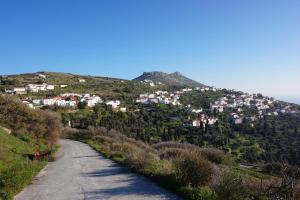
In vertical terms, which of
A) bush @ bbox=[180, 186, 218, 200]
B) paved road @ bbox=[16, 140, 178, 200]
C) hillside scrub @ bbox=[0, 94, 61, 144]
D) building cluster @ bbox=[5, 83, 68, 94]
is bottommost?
paved road @ bbox=[16, 140, 178, 200]

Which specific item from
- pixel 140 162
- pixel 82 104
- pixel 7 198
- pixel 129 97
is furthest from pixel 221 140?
pixel 7 198

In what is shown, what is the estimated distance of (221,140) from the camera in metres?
91.6

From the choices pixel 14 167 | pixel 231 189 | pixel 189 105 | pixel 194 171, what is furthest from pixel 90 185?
pixel 189 105

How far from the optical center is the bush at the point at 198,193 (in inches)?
366

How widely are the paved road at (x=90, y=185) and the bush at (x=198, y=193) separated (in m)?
0.36

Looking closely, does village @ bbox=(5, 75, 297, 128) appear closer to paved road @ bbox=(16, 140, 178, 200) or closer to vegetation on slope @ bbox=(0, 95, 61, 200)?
vegetation on slope @ bbox=(0, 95, 61, 200)

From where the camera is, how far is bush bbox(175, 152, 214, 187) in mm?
11110

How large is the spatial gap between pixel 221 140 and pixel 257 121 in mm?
44959

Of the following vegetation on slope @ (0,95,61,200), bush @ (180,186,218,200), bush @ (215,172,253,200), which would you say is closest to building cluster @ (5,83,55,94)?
vegetation on slope @ (0,95,61,200)

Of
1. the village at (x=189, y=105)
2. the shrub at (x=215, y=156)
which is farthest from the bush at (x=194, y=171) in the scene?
the village at (x=189, y=105)

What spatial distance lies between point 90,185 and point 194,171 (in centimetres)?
347

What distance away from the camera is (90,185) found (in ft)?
A: 40.7

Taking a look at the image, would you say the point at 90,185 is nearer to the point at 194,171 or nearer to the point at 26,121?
the point at 194,171

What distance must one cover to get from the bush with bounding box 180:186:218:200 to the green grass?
463 cm
